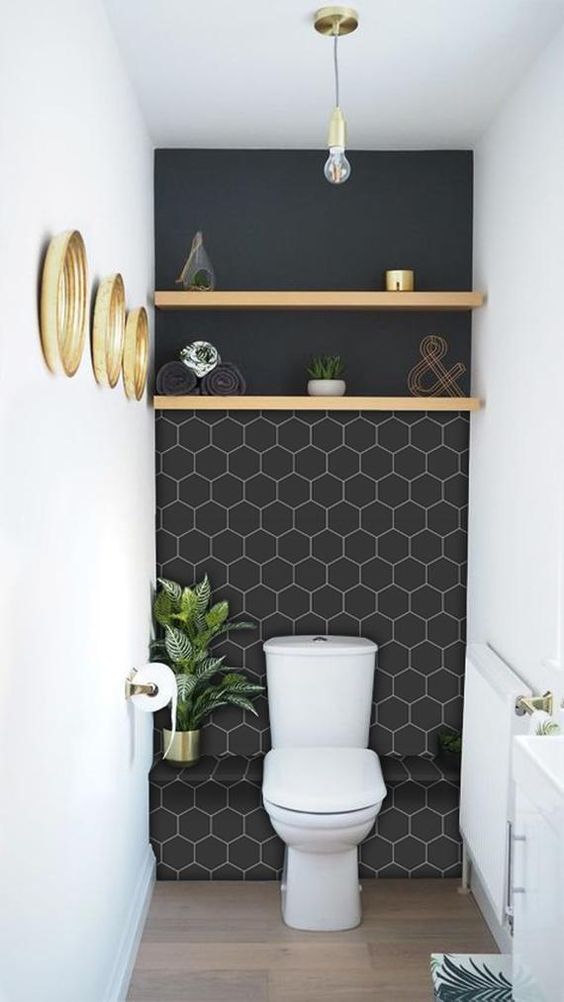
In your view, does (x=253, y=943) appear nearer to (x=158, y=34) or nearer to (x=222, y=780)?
(x=222, y=780)

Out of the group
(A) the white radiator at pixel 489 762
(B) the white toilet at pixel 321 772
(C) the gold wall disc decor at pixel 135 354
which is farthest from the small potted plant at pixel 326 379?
(A) the white radiator at pixel 489 762

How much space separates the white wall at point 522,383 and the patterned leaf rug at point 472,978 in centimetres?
69

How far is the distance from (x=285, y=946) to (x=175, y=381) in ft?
6.18

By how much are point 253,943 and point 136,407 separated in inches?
66.5

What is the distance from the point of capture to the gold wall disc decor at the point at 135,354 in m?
3.11

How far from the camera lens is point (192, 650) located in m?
3.88

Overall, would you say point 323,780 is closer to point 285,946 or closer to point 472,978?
point 285,946

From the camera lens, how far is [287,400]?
151 inches

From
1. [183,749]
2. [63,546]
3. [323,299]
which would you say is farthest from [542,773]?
[323,299]

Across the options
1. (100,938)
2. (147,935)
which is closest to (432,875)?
(147,935)

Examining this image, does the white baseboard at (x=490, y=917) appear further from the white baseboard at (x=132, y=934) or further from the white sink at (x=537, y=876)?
the white baseboard at (x=132, y=934)

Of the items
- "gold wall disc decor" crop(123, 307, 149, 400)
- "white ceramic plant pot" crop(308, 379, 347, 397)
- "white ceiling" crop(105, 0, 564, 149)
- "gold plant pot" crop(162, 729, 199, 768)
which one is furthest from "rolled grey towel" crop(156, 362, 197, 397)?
"gold plant pot" crop(162, 729, 199, 768)

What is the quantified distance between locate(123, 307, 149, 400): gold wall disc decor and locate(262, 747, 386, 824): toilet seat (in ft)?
4.17

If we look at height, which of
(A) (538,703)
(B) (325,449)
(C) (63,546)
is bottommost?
(A) (538,703)
